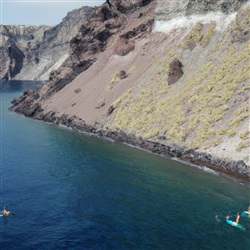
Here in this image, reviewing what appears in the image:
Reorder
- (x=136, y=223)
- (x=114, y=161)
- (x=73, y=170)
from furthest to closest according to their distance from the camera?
(x=114, y=161), (x=73, y=170), (x=136, y=223)

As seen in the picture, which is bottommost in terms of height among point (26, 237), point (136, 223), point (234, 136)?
point (26, 237)

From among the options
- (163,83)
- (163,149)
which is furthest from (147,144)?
(163,83)

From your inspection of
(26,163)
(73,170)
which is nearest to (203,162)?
(73,170)

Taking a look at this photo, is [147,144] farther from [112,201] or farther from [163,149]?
[112,201]

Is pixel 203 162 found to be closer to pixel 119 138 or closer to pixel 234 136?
pixel 234 136

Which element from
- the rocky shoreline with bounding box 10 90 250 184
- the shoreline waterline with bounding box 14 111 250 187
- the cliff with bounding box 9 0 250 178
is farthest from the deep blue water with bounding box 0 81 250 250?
the cliff with bounding box 9 0 250 178

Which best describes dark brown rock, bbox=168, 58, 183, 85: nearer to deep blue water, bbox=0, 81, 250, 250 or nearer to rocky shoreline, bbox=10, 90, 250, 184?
rocky shoreline, bbox=10, 90, 250, 184
